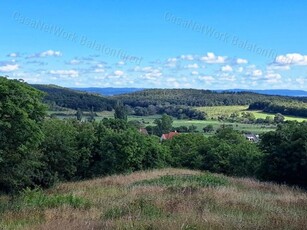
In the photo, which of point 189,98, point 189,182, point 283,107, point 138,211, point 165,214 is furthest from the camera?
point 189,98

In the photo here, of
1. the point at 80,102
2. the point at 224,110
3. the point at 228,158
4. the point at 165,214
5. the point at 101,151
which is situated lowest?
the point at 228,158

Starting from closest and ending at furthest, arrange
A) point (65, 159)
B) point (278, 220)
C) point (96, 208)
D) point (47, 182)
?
point (278, 220), point (96, 208), point (47, 182), point (65, 159)

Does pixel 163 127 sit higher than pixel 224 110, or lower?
lower

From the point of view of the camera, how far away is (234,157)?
40.8 meters

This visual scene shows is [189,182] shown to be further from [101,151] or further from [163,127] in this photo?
[163,127]

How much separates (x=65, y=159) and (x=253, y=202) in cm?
2818

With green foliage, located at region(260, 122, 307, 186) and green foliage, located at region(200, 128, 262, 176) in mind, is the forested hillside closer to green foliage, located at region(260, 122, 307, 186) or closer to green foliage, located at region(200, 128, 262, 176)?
green foliage, located at region(200, 128, 262, 176)

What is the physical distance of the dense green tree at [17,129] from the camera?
2397 cm

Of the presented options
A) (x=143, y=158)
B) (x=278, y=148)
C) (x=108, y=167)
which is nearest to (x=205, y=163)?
(x=143, y=158)

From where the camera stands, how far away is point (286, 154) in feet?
79.8

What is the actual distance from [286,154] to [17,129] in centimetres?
1617

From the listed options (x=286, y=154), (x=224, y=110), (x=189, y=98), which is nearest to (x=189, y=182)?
(x=286, y=154)

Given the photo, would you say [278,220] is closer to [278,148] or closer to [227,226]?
[227,226]

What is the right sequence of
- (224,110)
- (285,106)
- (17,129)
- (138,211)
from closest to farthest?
(138,211)
(17,129)
(285,106)
(224,110)
